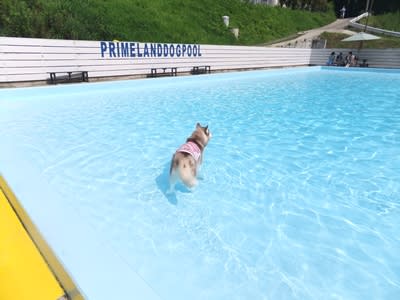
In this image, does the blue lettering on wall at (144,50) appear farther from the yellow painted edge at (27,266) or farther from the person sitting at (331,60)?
the person sitting at (331,60)

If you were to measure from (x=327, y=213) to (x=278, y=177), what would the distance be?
0.98 meters

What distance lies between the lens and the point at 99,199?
3.31 metres

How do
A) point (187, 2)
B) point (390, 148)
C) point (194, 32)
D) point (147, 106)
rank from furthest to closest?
point (187, 2)
point (194, 32)
point (147, 106)
point (390, 148)

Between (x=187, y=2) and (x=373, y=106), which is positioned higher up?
(x=187, y=2)

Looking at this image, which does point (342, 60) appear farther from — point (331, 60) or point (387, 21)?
point (387, 21)

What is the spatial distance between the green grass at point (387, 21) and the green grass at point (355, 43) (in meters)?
12.0

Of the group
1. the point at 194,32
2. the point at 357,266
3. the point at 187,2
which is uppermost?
the point at 187,2

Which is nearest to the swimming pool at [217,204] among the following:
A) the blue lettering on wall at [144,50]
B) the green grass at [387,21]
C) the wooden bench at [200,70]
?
the blue lettering on wall at [144,50]

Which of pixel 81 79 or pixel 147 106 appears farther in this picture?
pixel 81 79

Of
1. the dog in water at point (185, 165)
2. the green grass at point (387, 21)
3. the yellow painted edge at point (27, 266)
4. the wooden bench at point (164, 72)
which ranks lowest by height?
the yellow painted edge at point (27, 266)

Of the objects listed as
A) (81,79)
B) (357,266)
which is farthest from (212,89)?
(357,266)

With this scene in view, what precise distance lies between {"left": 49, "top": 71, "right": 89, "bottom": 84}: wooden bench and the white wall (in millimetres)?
217

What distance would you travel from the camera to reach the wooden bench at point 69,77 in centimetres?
1043

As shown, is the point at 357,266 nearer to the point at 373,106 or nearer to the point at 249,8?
the point at 373,106
